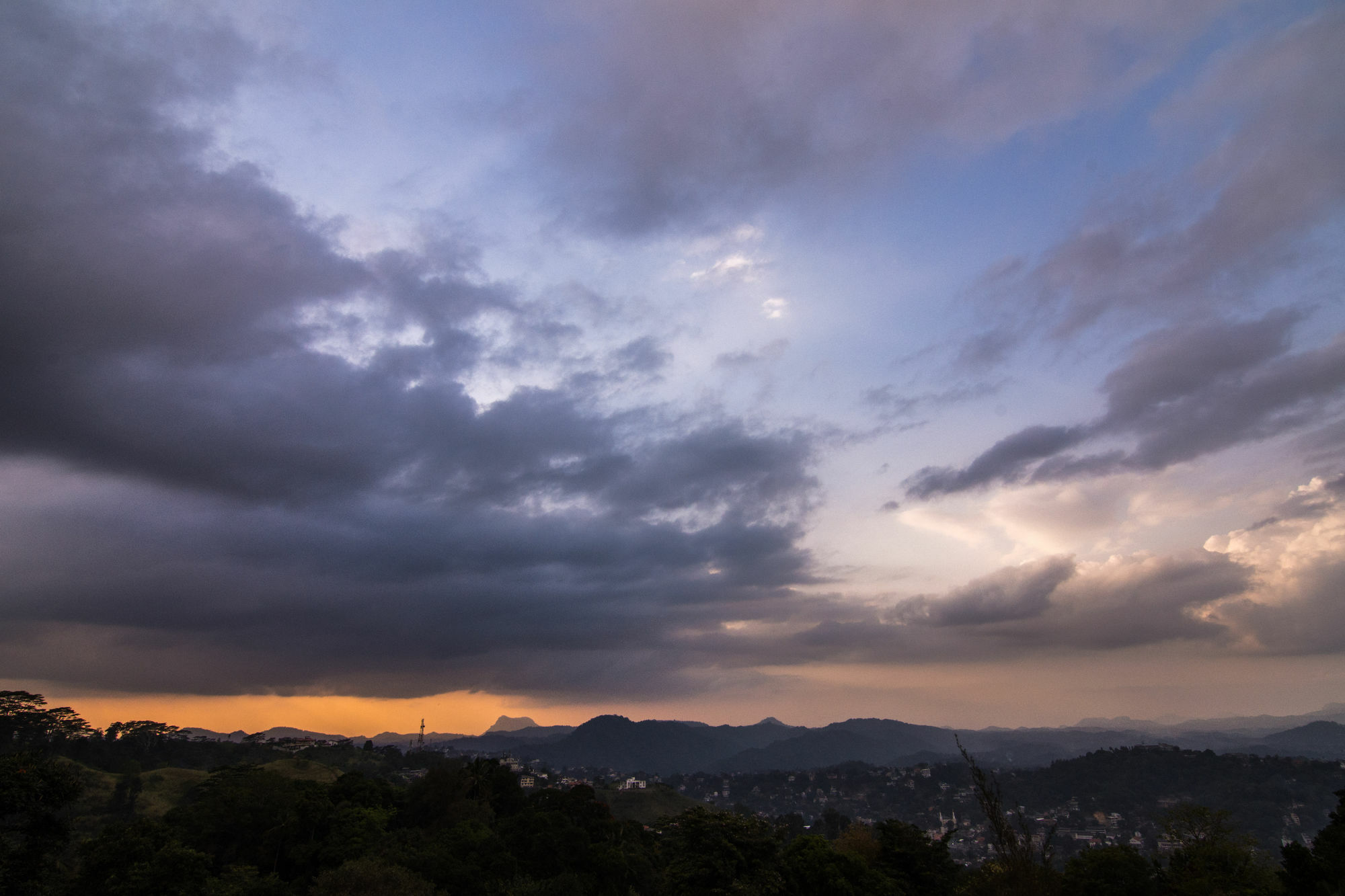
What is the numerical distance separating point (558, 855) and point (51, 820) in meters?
39.1

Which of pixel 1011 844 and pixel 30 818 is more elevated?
pixel 1011 844

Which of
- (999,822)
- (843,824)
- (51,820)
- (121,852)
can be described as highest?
(999,822)

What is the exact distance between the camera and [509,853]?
2405 inches

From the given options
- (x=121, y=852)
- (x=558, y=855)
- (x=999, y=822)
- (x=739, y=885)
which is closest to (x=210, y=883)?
(x=121, y=852)

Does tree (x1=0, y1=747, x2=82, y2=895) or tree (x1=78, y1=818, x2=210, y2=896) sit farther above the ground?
tree (x1=0, y1=747, x2=82, y2=895)

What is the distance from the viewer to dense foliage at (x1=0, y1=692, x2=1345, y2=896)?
39.8m

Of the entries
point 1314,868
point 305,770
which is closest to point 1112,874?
point 1314,868

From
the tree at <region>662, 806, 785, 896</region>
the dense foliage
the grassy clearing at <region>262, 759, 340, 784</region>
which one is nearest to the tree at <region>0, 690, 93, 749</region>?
the grassy clearing at <region>262, 759, 340, 784</region>

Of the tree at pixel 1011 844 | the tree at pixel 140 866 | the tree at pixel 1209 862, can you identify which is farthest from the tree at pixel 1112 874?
the tree at pixel 140 866

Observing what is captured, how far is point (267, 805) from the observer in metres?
79.5

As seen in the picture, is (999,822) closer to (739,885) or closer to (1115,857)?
(739,885)

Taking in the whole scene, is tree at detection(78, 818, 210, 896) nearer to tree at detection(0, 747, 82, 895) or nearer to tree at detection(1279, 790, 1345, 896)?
tree at detection(0, 747, 82, 895)

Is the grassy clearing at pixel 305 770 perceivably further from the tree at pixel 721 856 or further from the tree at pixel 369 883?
the tree at pixel 721 856

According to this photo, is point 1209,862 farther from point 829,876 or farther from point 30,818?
point 30,818
